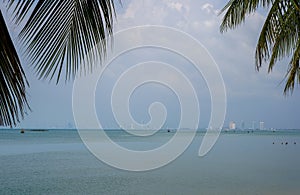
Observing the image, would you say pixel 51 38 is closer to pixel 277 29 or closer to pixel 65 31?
pixel 65 31

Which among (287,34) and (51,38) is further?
(287,34)

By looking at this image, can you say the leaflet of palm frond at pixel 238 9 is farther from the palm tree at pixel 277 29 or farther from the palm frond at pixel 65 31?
the palm frond at pixel 65 31

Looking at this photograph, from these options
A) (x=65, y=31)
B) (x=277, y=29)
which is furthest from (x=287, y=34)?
(x=65, y=31)

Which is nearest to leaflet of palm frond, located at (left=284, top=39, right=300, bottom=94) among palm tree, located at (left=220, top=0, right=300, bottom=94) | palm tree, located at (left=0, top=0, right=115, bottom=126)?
palm tree, located at (left=220, top=0, right=300, bottom=94)

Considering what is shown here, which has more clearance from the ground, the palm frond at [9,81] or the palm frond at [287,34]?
the palm frond at [287,34]

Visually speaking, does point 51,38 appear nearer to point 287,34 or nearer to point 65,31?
point 65,31

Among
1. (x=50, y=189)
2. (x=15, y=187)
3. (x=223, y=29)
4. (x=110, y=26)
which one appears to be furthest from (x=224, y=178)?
(x=110, y=26)

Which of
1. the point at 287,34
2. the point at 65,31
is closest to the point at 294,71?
the point at 287,34

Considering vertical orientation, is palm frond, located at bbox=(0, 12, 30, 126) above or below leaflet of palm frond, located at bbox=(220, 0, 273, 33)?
below

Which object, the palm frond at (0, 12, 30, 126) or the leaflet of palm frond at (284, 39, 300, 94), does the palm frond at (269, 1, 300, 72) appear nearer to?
the leaflet of palm frond at (284, 39, 300, 94)

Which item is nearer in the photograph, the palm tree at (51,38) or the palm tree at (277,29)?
the palm tree at (51,38)

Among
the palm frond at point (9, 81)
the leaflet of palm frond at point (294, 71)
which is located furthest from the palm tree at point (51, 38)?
the leaflet of palm frond at point (294, 71)

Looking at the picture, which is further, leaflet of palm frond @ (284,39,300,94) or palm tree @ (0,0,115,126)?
leaflet of palm frond @ (284,39,300,94)

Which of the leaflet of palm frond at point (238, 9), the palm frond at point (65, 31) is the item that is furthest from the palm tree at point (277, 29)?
the palm frond at point (65, 31)
